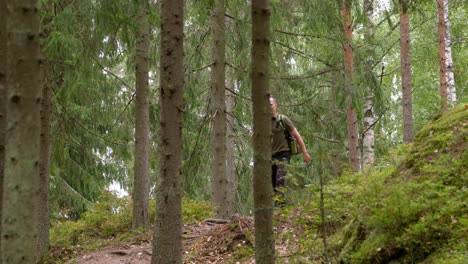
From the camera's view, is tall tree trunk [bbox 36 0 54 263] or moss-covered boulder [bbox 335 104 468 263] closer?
moss-covered boulder [bbox 335 104 468 263]

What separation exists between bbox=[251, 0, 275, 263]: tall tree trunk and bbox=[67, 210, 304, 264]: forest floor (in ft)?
5.81

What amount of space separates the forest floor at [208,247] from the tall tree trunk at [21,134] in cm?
334

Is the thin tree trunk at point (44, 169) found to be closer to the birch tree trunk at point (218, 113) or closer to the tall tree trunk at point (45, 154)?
the tall tree trunk at point (45, 154)

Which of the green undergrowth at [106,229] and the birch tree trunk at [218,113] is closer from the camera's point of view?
the green undergrowth at [106,229]

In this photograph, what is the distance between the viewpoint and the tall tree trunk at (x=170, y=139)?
6082mm

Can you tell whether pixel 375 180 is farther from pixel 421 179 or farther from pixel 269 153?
pixel 269 153

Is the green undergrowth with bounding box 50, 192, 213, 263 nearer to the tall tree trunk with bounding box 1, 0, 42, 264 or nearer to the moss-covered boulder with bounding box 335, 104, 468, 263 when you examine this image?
the moss-covered boulder with bounding box 335, 104, 468, 263

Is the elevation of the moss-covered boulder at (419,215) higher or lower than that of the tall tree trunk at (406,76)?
lower

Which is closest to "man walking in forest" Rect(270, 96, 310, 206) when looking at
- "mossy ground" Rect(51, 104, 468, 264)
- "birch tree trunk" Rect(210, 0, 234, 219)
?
"mossy ground" Rect(51, 104, 468, 264)

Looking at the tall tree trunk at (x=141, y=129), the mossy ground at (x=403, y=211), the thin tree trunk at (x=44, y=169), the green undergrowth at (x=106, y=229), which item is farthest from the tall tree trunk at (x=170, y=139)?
the tall tree trunk at (x=141, y=129)

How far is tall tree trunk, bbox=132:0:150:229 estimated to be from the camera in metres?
9.77

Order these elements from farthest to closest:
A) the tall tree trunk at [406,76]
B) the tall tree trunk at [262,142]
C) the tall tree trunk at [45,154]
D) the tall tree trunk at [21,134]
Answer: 1. the tall tree trunk at [406,76]
2. the tall tree trunk at [45,154]
3. the tall tree trunk at [262,142]
4. the tall tree trunk at [21,134]

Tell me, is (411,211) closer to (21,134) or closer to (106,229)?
(21,134)

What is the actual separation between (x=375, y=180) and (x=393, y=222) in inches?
26.8
